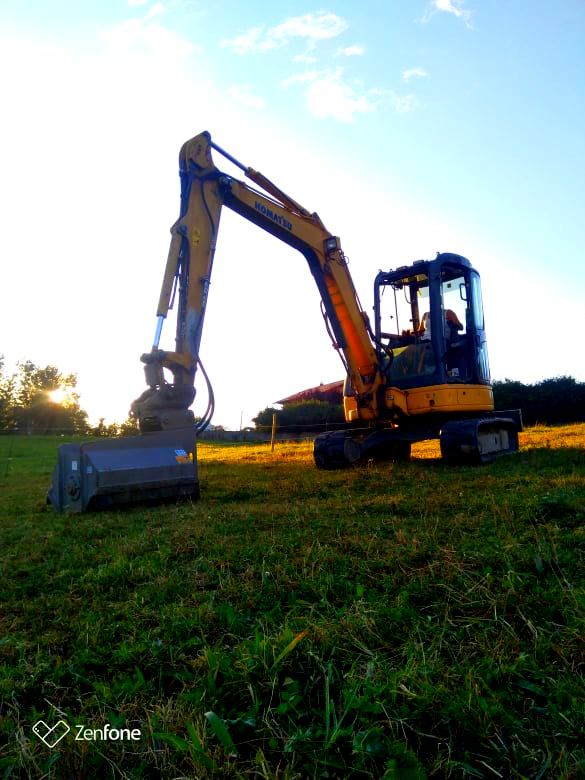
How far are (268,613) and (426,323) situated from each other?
7430 mm

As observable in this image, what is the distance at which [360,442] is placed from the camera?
9.20 m

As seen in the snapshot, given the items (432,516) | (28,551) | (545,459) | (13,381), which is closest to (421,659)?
(432,516)

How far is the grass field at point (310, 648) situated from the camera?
5.41ft

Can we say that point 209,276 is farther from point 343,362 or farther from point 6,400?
point 6,400

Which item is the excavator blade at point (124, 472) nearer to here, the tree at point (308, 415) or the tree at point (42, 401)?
the tree at point (308, 415)

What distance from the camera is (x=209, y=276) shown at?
7.77 metres

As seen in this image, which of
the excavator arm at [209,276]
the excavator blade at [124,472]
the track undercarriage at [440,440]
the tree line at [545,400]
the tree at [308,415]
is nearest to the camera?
the excavator blade at [124,472]

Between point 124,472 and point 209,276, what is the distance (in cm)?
310

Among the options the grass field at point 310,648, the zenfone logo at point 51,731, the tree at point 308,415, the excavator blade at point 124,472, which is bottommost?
the zenfone logo at point 51,731

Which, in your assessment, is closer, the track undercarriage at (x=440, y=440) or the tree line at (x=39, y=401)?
the track undercarriage at (x=440, y=440)

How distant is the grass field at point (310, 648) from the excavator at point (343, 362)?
6.59ft

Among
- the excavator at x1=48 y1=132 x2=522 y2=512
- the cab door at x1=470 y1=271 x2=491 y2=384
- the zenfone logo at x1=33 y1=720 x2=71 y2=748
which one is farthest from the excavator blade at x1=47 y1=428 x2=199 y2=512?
the cab door at x1=470 y1=271 x2=491 y2=384

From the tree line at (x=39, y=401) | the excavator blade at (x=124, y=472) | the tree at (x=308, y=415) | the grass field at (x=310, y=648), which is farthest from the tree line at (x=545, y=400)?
the tree line at (x=39, y=401)

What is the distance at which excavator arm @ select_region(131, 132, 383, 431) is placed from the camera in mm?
7074
